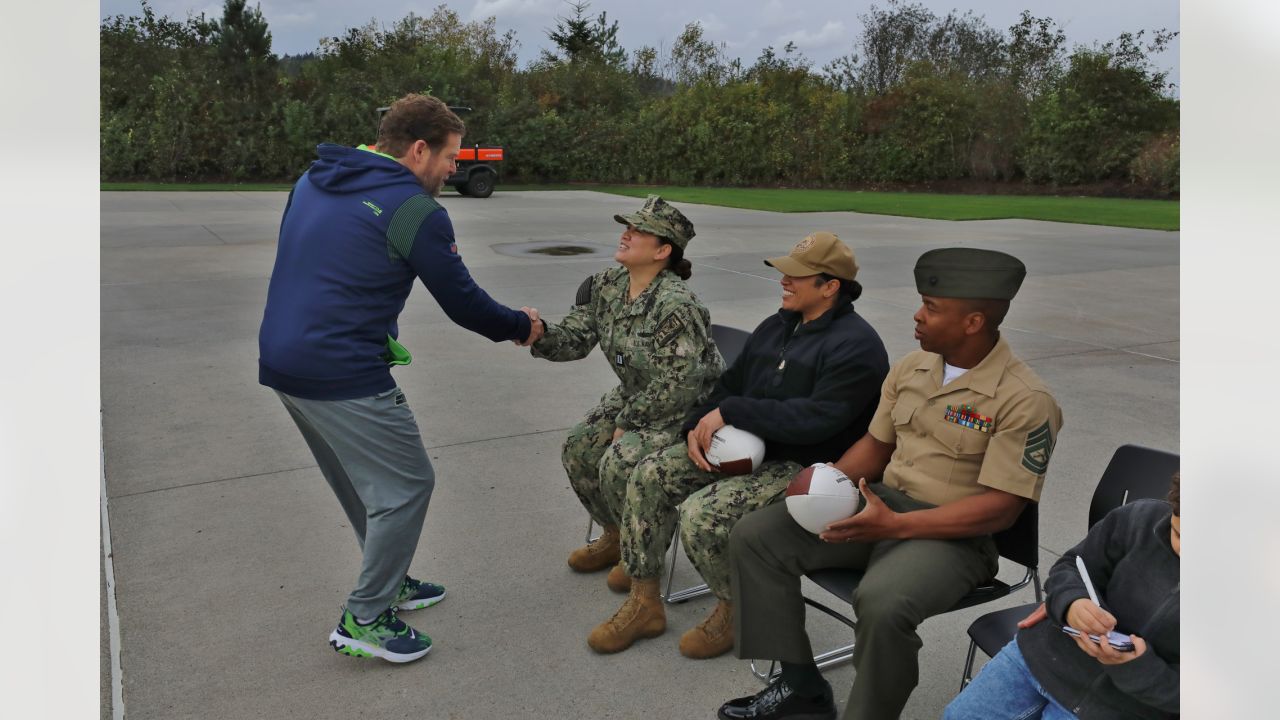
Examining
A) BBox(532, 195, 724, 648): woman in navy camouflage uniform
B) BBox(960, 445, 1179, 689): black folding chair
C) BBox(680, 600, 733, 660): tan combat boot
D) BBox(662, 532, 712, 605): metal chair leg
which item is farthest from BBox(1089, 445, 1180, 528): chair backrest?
BBox(662, 532, 712, 605): metal chair leg

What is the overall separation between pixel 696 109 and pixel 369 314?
3574 cm

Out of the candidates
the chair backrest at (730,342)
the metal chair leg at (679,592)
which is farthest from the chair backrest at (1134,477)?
the chair backrest at (730,342)

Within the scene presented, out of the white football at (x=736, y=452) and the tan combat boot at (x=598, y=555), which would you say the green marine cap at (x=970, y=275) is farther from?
the tan combat boot at (x=598, y=555)

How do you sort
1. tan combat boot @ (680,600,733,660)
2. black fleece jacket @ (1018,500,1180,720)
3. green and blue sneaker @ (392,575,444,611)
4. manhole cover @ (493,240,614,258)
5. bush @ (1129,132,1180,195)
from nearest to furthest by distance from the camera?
black fleece jacket @ (1018,500,1180,720) → tan combat boot @ (680,600,733,660) → green and blue sneaker @ (392,575,444,611) → manhole cover @ (493,240,614,258) → bush @ (1129,132,1180,195)

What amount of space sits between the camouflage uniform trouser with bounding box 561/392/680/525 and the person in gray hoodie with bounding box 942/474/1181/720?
150cm

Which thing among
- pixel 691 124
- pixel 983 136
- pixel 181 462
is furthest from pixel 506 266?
pixel 983 136

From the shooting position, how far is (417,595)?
390cm

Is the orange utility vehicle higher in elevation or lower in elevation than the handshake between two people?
higher

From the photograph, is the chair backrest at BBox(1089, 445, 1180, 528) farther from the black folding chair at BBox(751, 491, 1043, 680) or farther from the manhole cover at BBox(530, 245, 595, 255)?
the manhole cover at BBox(530, 245, 595, 255)

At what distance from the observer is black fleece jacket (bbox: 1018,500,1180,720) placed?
2143 millimetres

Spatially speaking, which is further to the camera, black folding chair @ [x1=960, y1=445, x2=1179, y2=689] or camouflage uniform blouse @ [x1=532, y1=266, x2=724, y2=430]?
camouflage uniform blouse @ [x1=532, y1=266, x2=724, y2=430]

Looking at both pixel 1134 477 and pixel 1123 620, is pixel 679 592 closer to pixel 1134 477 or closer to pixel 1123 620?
pixel 1134 477
